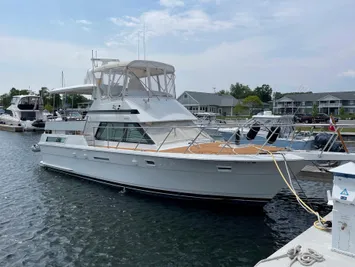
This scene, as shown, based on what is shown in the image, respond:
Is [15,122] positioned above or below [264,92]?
below

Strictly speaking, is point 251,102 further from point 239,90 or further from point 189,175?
point 189,175

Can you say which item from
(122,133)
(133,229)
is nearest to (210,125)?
(122,133)

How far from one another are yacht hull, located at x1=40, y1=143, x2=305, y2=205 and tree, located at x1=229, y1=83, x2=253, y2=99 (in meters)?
87.3

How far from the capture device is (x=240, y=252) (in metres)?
6.58

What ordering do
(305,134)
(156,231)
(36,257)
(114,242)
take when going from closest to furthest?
(36,257)
(114,242)
(156,231)
(305,134)

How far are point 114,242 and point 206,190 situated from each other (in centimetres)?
296

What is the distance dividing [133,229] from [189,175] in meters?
2.18

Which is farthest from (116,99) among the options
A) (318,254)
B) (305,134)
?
(305,134)

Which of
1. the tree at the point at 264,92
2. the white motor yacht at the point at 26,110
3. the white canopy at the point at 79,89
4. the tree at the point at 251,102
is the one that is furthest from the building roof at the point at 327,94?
the white canopy at the point at 79,89

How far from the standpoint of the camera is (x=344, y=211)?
173 inches

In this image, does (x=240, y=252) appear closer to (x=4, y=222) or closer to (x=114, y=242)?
(x=114, y=242)

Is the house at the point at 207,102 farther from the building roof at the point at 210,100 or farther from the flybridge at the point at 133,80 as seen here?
the flybridge at the point at 133,80

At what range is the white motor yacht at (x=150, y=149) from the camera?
27.5 feet

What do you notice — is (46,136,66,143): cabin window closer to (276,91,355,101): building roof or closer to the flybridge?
the flybridge
